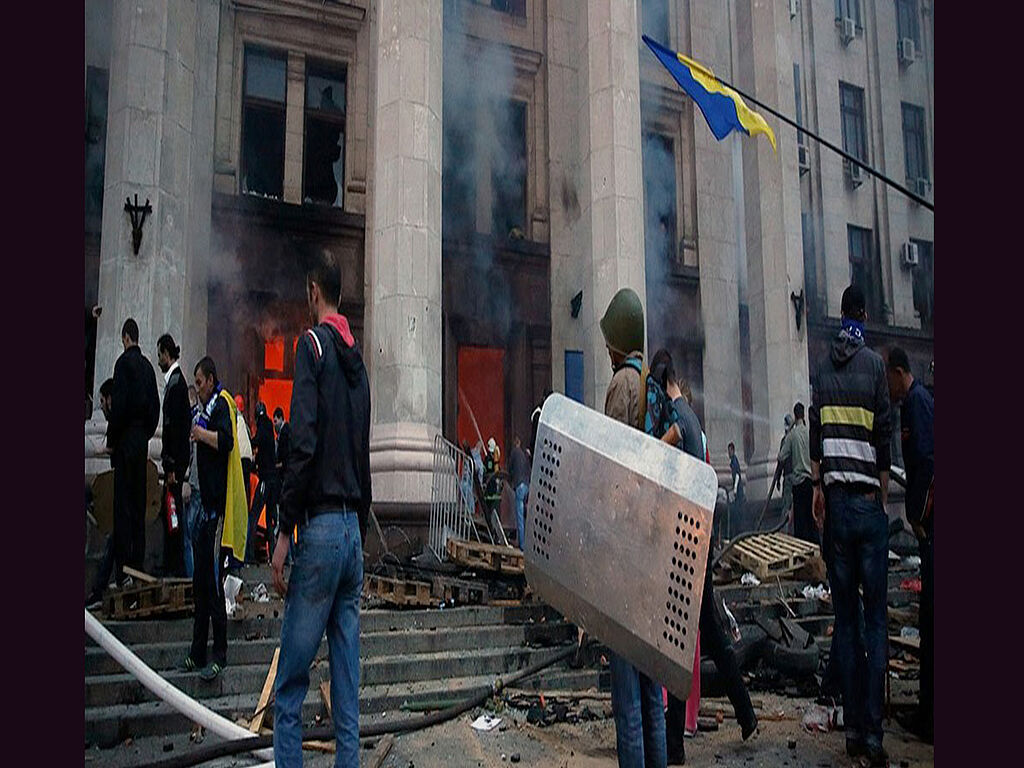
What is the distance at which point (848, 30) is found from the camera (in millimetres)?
21750

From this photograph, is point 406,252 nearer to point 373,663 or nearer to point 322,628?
point 373,663

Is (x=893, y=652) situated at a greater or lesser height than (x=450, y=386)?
lesser

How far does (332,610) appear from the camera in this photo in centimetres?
348

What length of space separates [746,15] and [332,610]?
15.8 metres

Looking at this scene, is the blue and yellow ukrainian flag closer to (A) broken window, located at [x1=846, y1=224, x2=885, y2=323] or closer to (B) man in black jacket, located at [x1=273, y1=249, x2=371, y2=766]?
(B) man in black jacket, located at [x1=273, y1=249, x2=371, y2=766]

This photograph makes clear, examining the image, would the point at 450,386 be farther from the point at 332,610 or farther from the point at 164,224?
the point at 332,610

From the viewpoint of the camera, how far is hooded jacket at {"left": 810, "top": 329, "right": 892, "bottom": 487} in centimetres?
438

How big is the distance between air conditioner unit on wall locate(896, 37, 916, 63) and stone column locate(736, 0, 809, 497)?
27.8 feet

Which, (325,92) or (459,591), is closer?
(459,591)

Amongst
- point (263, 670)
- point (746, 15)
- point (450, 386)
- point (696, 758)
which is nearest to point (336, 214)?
point (450, 386)

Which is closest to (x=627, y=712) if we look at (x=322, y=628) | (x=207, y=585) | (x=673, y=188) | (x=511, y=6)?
(x=322, y=628)

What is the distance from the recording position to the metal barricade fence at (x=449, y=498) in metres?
9.34

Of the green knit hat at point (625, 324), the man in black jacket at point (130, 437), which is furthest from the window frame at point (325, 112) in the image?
the green knit hat at point (625, 324)

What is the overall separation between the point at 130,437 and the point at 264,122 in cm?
1010
